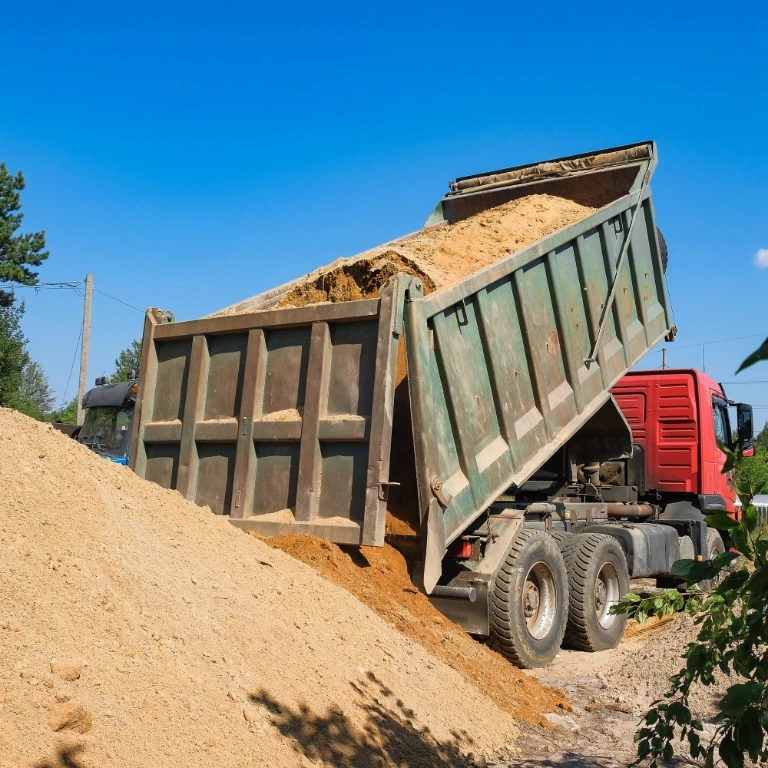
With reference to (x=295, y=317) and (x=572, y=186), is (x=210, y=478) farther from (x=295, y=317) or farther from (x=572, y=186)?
(x=572, y=186)

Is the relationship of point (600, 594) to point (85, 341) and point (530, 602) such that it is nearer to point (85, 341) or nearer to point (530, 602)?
point (530, 602)

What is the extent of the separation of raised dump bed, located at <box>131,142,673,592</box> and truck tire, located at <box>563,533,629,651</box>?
106cm

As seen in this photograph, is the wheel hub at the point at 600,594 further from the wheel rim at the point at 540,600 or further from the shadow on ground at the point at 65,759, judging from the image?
the shadow on ground at the point at 65,759

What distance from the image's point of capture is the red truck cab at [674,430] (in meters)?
10.0

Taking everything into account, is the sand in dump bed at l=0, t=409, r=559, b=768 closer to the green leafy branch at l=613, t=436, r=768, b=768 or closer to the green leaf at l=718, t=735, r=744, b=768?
the green leafy branch at l=613, t=436, r=768, b=768

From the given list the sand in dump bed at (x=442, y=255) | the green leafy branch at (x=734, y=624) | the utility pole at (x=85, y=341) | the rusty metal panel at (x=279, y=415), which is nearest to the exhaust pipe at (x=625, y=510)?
the sand in dump bed at (x=442, y=255)

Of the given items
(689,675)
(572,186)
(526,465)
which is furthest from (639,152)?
(689,675)

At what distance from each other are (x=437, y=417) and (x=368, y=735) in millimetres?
2237

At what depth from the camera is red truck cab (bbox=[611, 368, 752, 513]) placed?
10039 millimetres

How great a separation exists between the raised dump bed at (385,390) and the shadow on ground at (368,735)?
1.24 m

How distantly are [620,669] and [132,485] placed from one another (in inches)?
159

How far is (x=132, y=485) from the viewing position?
192 inches

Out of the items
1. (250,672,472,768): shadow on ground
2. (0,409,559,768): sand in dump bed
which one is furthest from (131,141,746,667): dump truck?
(250,672,472,768): shadow on ground

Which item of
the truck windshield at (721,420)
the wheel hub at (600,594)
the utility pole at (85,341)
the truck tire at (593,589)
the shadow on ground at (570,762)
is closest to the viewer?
the shadow on ground at (570,762)
